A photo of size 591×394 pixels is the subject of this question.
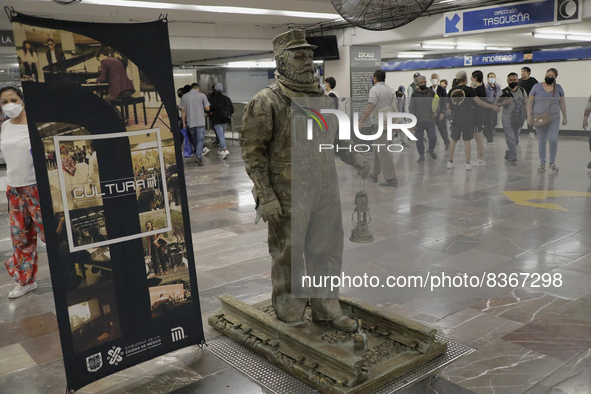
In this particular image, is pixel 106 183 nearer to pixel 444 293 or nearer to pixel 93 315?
pixel 93 315

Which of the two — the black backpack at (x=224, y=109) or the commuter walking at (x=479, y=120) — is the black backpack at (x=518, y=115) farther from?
the black backpack at (x=224, y=109)

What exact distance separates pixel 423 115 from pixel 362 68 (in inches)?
133

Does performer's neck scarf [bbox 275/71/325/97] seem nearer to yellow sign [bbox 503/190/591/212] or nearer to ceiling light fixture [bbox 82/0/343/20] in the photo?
yellow sign [bbox 503/190/591/212]

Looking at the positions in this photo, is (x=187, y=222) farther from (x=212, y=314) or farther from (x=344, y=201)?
(x=344, y=201)

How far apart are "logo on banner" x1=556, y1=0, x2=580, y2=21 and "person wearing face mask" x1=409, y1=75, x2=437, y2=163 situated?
2.69 m

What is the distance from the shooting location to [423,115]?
10.3m

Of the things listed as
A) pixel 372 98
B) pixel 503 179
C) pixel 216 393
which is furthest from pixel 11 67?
pixel 216 393

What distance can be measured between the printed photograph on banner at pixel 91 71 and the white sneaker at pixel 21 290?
7.90 ft

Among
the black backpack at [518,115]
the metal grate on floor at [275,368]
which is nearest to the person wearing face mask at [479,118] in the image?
the black backpack at [518,115]

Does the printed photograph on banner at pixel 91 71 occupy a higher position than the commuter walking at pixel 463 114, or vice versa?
the printed photograph on banner at pixel 91 71

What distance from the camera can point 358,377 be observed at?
8.72 ft

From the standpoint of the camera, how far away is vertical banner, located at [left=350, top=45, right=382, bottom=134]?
42.7ft

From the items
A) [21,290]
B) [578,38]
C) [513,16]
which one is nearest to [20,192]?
[21,290]

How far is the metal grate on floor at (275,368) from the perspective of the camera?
9.14 ft
